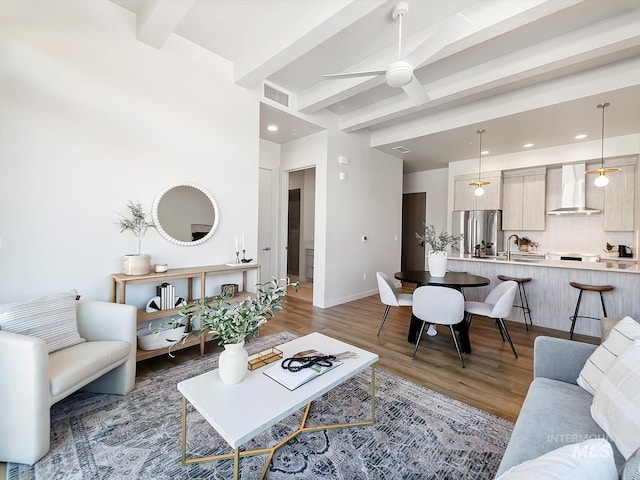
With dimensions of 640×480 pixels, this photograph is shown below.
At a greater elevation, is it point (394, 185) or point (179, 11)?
point (179, 11)

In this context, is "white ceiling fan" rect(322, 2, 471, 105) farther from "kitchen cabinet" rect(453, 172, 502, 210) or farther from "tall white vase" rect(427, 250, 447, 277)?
"kitchen cabinet" rect(453, 172, 502, 210)

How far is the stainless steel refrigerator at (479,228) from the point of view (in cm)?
→ 595

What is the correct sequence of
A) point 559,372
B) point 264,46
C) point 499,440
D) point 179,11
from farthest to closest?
point 264,46, point 179,11, point 499,440, point 559,372

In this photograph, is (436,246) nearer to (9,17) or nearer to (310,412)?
(310,412)

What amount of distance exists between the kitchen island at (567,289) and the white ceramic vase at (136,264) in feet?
13.9

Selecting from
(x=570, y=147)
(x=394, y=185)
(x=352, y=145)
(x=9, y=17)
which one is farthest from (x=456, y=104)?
(x=9, y=17)

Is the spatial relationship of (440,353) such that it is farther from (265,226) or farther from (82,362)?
(265,226)

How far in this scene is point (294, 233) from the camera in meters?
7.56

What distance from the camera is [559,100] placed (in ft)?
11.4

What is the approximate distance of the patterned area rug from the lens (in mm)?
1497

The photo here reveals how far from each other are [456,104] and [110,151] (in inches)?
173

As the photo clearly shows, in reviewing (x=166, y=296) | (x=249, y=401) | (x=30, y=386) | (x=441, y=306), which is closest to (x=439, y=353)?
(x=441, y=306)

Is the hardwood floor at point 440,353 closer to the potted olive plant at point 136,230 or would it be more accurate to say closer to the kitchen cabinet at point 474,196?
the potted olive plant at point 136,230

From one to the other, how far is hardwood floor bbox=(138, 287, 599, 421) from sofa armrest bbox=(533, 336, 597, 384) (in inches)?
22.1
